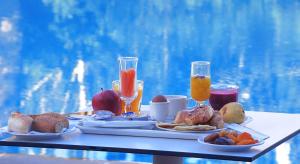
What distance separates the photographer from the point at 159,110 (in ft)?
7.13

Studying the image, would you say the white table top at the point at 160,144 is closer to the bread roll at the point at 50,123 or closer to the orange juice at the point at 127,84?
the bread roll at the point at 50,123

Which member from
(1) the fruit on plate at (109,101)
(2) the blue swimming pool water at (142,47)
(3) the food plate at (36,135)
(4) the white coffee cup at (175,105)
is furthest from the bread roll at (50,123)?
(2) the blue swimming pool water at (142,47)

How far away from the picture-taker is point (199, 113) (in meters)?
2.02

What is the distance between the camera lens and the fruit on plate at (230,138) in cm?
177

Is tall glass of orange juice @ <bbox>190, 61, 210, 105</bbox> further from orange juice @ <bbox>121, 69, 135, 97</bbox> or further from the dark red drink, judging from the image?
orange juice @ <bbox>121, 69, 135, 97</bbox>

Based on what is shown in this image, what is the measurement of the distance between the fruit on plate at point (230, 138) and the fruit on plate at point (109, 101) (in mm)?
516

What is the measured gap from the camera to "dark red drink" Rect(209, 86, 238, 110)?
90.0 inches

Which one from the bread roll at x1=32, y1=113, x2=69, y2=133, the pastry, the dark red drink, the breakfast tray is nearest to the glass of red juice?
the dark red drink

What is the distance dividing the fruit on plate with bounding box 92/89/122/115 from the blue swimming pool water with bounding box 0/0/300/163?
10.8 ft

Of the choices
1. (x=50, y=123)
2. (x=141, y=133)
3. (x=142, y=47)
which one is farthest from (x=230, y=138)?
(x=142, y=47)

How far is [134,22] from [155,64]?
0.49 m

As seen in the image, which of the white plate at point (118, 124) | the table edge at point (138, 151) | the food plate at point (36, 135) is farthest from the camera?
the white plate at point (118, 124)

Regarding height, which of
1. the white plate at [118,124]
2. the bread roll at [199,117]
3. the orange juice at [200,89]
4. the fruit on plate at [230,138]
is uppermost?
the orange juice at [200,89]

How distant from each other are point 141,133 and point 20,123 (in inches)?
13.8
